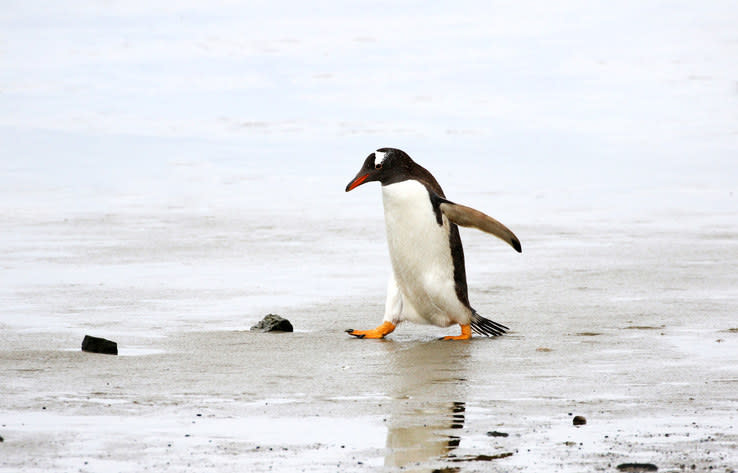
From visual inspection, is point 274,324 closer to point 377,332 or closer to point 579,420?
point 377,332

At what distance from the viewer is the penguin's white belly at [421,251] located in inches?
306

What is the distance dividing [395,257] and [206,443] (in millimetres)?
3013

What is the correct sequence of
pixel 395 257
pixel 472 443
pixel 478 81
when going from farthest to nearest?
pixel 478 81, pixel 395 257, pixel 472 443

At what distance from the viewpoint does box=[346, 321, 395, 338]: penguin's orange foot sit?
300 inches

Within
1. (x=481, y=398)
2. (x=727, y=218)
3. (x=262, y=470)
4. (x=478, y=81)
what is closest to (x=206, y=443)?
(x=262, y=470)

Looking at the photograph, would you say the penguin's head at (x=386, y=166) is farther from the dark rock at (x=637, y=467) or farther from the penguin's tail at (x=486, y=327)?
the dark rock at (x=637, y=467)

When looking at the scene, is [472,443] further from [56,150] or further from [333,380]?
[56,150]

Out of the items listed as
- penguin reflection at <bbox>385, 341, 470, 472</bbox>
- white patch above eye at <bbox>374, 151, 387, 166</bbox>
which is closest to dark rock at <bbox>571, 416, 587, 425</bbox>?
penguin reflection at <bbox>385, 341, 470, 472</bbox>

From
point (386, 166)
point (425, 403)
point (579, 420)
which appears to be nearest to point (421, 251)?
point (386, 166)

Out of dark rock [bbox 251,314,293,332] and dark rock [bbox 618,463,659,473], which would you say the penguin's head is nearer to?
dark rock [bbox 251,314,293,332]

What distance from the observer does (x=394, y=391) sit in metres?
6.02

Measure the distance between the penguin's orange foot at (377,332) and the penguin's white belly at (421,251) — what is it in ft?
0.52

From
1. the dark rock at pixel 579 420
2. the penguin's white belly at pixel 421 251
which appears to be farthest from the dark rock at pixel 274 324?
the dark rock at pixel 579 420

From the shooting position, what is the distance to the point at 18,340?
24.1 feet
